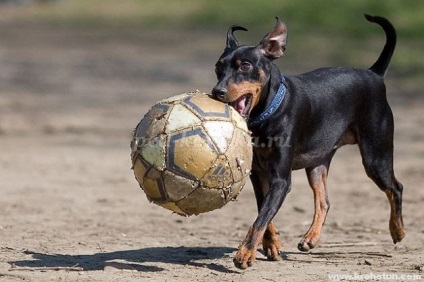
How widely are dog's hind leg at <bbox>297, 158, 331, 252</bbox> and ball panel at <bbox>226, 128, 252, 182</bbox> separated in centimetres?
108

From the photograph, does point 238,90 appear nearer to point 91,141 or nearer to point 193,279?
point 193,279

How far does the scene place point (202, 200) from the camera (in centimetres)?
658

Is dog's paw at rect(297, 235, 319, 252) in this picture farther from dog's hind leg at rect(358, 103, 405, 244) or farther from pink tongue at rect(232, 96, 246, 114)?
pink tongue at rect(232, 96, 246, 114)

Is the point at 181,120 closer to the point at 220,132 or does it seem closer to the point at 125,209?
the point at 220,132

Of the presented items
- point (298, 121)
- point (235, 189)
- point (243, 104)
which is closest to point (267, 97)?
point (243, 104)

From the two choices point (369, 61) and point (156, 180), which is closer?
point (156, 180)

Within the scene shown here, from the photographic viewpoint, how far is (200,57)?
2203 cm

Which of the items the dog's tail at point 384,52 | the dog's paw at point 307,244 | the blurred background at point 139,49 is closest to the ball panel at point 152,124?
the dog's paw at point 307,244

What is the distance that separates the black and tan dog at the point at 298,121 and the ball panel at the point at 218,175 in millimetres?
417

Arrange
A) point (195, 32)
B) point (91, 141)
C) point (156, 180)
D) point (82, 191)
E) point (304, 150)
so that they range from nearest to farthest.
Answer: point (156, 180)
point (304, 150)
point (82, 191)
point (91, 141)
point (195, 32)

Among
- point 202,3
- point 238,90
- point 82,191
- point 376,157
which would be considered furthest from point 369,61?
point 202,3

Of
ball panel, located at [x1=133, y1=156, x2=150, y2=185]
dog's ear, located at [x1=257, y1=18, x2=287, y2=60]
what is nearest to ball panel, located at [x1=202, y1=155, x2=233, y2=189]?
ball panel, located at [x1=133, y1=156, x2=150, y2=185]

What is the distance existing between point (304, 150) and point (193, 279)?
4.77 feet

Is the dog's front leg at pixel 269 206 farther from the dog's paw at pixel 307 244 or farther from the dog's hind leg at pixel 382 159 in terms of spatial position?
the dog's hind leg at pixel 382 159
